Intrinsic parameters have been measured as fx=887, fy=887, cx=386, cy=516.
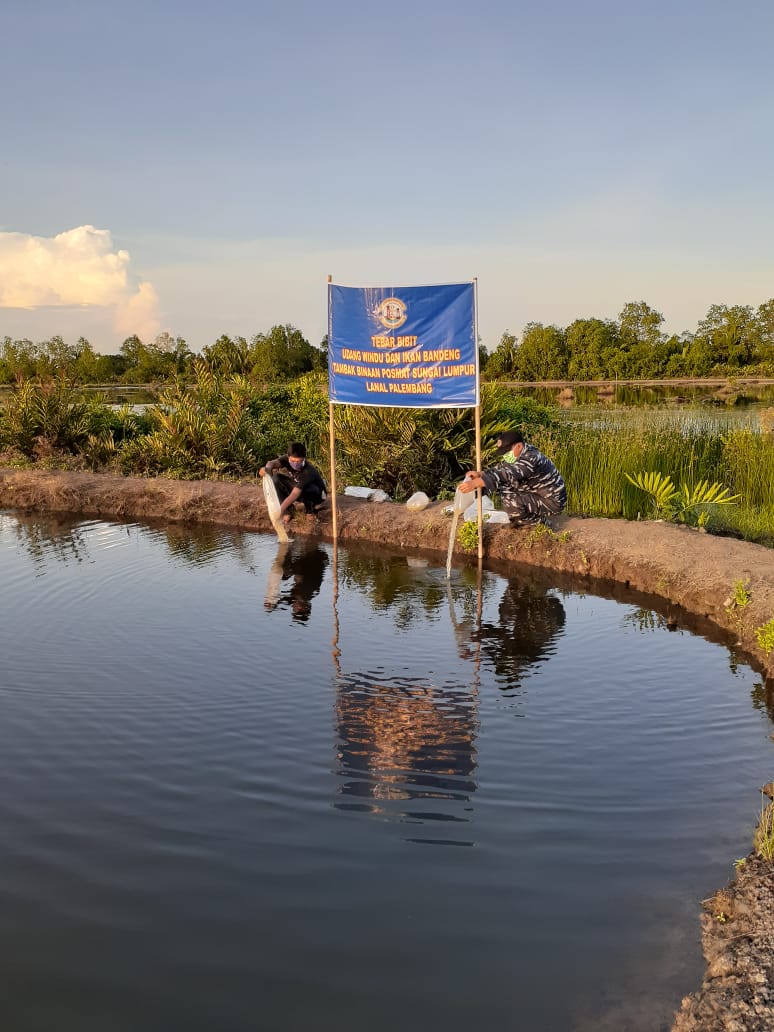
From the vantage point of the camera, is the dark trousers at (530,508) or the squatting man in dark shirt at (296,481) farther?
the squatting man in dark shirt at (296,481)

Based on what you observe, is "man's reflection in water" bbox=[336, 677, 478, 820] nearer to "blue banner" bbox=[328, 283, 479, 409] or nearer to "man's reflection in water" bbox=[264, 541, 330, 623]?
"man's reflection in water" bbox=[264, 541, 330, 623]

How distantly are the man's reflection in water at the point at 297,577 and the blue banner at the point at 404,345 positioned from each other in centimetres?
186

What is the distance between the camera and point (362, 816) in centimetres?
420


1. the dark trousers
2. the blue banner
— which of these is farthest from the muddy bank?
the blue banner

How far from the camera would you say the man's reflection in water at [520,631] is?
6.52 metres

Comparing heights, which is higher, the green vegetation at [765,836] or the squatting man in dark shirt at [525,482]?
the squatting man in dark shirt at [525,482]

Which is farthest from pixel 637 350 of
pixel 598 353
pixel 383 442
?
pixel 383 442

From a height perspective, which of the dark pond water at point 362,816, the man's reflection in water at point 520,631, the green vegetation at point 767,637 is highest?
the green vegetation at point 767,637

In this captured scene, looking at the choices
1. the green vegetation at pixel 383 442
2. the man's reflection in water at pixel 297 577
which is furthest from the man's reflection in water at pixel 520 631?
the green vegetation at pixel 383 442

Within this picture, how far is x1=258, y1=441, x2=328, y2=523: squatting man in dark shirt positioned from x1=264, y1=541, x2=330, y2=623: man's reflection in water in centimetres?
65

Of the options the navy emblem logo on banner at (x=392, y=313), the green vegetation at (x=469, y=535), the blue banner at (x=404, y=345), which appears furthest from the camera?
the green vegetation at (x=469, y=535)

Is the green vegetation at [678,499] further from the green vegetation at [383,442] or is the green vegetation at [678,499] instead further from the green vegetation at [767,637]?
the green vegetation at [767,637]

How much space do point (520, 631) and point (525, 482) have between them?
9.44ft

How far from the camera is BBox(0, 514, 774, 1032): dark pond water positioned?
123 inches
